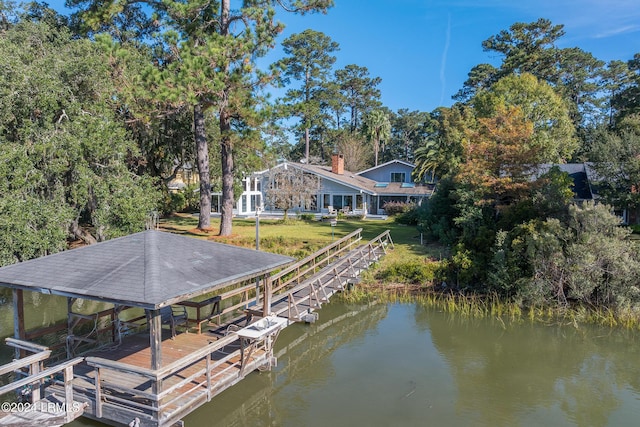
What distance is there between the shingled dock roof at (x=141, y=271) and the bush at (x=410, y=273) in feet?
29.7

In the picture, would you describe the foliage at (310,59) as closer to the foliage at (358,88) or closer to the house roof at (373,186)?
the foliage at (358,88)

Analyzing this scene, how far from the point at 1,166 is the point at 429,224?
60.9 ft

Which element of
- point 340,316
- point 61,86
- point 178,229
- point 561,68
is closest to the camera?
point 340,316

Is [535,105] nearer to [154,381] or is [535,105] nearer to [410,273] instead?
[410,273]

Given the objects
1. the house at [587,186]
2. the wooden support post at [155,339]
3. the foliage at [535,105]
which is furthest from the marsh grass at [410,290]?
the foliage at [535,105]

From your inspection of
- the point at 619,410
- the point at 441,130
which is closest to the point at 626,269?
the point at 619,410

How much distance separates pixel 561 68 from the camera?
4550 centimetres

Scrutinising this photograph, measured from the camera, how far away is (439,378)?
422 inches

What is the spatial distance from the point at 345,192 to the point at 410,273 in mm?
19134

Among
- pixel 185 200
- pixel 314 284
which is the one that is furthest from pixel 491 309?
pixel 185 200

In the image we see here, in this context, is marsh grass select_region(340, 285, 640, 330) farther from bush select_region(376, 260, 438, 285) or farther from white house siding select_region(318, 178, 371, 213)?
white house siding select_region(318, 178, 371, 213)

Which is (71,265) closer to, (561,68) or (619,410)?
(619,410)

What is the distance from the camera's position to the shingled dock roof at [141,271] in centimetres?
733

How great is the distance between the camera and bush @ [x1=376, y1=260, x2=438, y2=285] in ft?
59.0
